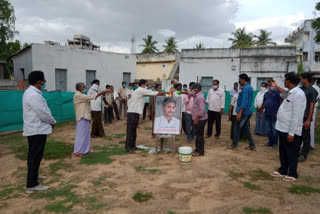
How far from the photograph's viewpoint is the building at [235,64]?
56.9ft

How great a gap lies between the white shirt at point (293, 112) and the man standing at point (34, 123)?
156 inches

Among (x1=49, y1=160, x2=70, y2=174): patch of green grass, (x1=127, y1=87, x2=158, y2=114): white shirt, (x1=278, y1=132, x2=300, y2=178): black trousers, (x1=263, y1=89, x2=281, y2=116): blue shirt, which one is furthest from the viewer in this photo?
(x1=263, y1=89, x2=281, y2=116): blue shirt

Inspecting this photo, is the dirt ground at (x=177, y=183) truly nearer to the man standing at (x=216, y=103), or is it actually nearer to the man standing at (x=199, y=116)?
the man standing at (x=199, y=116)

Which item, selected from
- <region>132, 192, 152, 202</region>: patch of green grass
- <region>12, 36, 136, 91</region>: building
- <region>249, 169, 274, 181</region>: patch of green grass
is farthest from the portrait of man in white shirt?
<region>12, 36, 136, 91</region>: building

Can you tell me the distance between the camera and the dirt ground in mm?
3227

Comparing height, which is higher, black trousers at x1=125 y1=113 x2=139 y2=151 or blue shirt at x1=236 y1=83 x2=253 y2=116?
blue shirt at x1=236 y1=83 x2=253 y2=116

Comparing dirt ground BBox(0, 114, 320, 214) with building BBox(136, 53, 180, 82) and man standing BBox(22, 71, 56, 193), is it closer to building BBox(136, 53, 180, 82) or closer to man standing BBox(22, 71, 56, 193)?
man standing BBox(22, 71, 56, 193)

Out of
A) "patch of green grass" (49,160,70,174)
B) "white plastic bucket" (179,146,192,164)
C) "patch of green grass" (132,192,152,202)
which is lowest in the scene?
"patch of green grass" (49,160,70,174)

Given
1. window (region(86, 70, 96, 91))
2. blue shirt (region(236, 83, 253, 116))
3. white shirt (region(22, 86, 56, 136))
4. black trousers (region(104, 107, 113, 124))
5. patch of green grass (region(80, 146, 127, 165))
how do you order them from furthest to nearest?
window (region(86, 70, 96, 91)), black trousers (region(104, 107, 113, 124)), blue shirt (region(236, 83, 253, 116)), patch of green grass (region(80, 146, 127, 165)), white shirt (region(22, 86, 56, 136))

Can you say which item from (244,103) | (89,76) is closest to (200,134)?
(244,103)

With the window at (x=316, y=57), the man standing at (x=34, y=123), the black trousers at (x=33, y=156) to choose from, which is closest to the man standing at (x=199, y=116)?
the man standing at (x=34, y=123)

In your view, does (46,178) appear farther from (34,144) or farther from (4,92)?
(4,92)

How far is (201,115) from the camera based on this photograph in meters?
5.47

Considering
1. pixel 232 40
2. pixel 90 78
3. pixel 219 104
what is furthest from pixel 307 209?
pixel 232 40
